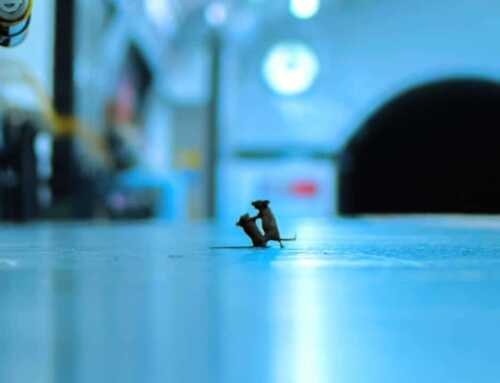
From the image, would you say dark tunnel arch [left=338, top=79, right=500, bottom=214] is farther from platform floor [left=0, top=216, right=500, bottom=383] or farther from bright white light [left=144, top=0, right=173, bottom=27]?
platform floor [left=0, top=216, right=500, bottom=383]

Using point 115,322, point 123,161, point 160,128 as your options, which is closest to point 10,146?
point 123,161

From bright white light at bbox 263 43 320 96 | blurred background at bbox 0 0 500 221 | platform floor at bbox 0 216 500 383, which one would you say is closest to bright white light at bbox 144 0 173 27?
blurred background at bbox 0 0 500 221

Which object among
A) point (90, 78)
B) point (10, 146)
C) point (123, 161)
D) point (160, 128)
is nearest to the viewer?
point (10, 146)

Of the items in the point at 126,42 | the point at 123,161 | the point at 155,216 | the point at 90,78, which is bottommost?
the point at 155,216

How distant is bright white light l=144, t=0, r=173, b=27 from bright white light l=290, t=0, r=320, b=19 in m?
1.16

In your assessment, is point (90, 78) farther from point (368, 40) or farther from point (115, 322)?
point (115, 322)

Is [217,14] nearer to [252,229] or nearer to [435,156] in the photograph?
[435,156]

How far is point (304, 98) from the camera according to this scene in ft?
24.4

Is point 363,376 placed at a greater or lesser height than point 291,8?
lesser

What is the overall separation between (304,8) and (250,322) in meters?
7.04

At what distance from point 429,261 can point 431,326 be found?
2.50 feet

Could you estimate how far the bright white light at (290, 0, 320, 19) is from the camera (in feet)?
24.7

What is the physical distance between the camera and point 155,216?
7.65 metres

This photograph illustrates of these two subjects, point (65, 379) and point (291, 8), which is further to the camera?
point (291, 8)
